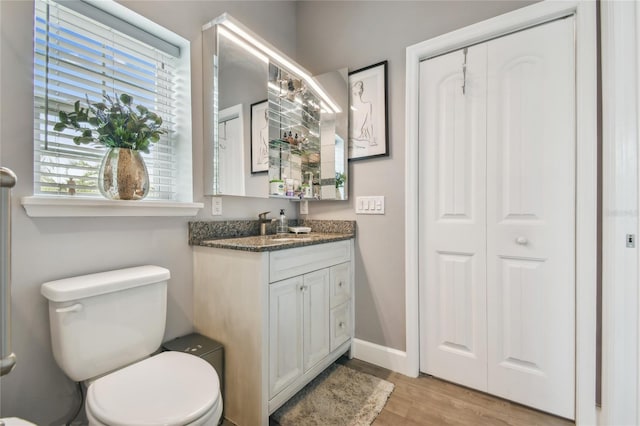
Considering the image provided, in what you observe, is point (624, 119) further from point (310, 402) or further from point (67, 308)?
point (67, 308)

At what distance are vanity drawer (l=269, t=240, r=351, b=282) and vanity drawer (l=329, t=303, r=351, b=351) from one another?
33cm

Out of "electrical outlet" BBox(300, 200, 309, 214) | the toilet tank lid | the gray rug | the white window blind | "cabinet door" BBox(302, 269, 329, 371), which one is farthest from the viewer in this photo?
"electrical outlet" BBox(300, 200, 309, 214)

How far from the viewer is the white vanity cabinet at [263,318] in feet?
4.40

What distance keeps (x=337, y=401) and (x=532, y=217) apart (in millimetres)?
1495

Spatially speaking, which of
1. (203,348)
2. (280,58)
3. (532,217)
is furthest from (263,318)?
(280,58)

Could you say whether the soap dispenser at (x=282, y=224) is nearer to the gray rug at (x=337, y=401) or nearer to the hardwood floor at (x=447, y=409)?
the gray rug at (x=337, y=401)

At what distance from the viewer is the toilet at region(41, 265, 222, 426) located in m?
0.91

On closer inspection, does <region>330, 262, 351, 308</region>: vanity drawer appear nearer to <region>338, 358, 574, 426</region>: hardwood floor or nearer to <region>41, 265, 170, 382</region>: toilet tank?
<region>338, 358, 574, 426</region>: hardwood floor

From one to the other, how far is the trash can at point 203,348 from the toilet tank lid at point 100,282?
390 millimetres

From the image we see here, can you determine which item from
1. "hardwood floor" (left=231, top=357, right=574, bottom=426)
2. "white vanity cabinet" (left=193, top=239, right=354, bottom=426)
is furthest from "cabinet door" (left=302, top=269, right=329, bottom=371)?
"hardwood floor" (left=231, top=357, right=574, bottom=426)

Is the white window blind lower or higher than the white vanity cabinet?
higher

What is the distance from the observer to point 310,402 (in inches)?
62.5

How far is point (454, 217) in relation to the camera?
1.80 metres

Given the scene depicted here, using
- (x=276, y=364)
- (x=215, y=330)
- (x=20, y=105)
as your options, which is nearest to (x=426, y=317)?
(x=276, y=364)
